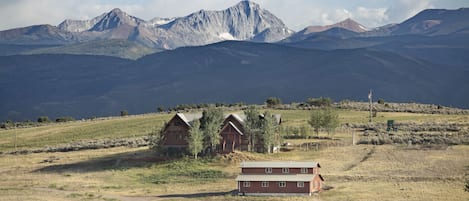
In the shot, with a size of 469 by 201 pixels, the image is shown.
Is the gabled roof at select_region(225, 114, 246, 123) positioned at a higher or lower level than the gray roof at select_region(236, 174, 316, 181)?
higher

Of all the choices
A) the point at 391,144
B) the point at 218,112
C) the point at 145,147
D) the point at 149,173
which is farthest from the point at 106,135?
the point at 391,144

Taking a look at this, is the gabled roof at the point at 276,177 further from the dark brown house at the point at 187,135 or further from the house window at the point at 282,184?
the dark brown house at the point at 187,135

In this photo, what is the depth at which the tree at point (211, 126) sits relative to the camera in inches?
3917

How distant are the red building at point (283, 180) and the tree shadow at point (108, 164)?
905 inches

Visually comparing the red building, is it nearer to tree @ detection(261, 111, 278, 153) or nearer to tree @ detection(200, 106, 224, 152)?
tree @ detection(200, 106, 224, 152)

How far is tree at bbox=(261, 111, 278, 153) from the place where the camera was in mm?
101062

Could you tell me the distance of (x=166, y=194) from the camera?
77250 mm

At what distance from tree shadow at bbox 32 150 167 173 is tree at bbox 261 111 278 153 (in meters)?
14.3

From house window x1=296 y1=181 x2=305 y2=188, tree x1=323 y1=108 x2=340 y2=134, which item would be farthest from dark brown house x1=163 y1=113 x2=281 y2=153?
house window x1=296 y1=181 x2=305 y2=188

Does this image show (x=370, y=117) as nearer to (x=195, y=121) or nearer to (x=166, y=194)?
(x=195, y=121)

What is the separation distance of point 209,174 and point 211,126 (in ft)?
41.7

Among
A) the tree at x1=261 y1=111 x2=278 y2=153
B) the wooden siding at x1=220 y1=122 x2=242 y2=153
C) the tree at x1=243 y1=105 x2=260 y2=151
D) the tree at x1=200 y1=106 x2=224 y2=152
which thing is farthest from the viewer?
the wooden siding at x1=220 y1=122 x2=242 y2=153

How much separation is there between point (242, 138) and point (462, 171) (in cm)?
3294

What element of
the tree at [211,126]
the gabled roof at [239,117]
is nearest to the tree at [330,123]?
the gabled roof at [239,117]
